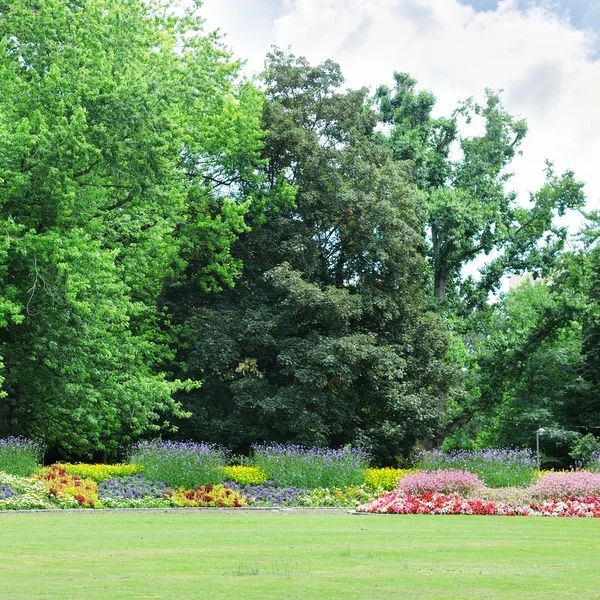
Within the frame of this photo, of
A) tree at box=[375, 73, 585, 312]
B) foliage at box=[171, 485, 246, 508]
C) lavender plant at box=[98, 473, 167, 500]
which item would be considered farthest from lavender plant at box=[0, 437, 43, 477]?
tree at box=[375, 73, 585, 312]

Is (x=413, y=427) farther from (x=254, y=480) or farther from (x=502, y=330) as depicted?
(x=502, y=330)

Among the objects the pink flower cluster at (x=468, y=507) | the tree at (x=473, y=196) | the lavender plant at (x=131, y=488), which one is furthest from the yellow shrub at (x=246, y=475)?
the tree at (x=473, y=196)

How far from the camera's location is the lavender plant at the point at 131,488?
17.8 metres

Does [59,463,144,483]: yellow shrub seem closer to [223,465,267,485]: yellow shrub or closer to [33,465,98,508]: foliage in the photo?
[33,465,98,508]: foliage

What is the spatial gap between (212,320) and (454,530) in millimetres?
15995

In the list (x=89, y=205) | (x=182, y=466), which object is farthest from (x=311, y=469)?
(x=89, y=205)

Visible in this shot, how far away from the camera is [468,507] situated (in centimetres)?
1612

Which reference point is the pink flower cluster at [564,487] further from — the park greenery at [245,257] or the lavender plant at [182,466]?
the lavender plant at [182,466]

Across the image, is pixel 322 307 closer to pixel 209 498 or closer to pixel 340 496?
pixel 340 496

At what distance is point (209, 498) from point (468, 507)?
5.15 meters

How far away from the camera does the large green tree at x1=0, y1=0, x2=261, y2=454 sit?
20703 mm

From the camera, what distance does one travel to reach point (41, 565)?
7.65 metres

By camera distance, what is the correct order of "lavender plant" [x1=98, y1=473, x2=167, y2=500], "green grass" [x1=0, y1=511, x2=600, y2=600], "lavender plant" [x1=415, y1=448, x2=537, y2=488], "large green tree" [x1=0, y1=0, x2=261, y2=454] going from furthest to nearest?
"large green tree" [x1=0, y1=0, x2=261, y2=454] → "lavender plant" [x1=415, y1=448, x2=537, y2=488] → "lavender plant" [x1=98, y1=473, x2=167, y2=500] → "green grass" [x1=0, y1=511, x2=600, y2=600]

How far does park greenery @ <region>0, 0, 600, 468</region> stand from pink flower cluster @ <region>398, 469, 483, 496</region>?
351cm
